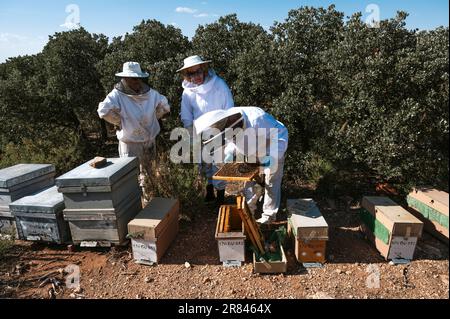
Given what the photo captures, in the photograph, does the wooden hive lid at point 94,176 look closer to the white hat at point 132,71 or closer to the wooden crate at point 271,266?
the white hat at point 132,71

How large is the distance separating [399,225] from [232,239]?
1.86 meters

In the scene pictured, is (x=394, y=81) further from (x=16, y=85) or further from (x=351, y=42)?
(x=16, y=85)

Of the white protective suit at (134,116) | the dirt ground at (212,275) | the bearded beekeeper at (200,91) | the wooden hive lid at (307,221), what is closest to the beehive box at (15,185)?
the dirt ground at (212,275)

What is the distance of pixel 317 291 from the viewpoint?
11.4 ft

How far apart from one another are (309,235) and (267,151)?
113 centimetres

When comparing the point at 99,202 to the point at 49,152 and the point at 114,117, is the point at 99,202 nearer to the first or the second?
the point at 114,117

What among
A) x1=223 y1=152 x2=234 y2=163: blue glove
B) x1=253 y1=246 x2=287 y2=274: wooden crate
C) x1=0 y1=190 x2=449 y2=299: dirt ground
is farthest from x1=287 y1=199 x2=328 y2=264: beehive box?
x1=223 y1=152 x2=234 y2=163: blue glove

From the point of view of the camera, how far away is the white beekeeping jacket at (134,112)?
4.61m

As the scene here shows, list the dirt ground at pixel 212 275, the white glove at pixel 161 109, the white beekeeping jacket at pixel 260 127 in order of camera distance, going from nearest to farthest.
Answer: the dirt ground at pixel 212 275
the white beekeeping jacket at pixel 260 127
the white glove at pixel 161 109

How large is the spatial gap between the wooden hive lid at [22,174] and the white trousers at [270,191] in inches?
116

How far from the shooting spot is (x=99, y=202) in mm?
3865

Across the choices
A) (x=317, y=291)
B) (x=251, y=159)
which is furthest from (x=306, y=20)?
(x=317, y=291)

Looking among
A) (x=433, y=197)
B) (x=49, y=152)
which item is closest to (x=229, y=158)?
(x=433, y=197)

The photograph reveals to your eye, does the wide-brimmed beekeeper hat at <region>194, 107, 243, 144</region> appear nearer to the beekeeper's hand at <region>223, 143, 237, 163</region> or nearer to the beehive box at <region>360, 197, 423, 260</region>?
the beekeeper's hand at <region>223, 143, 237, 163</region>
